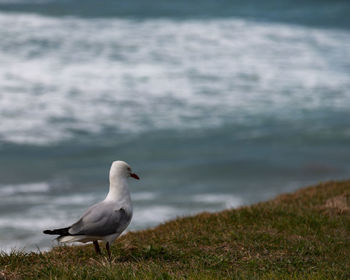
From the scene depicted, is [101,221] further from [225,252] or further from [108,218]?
[225,252]

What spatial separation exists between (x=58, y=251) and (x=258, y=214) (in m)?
4.33

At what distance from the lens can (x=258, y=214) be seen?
39.1 ft

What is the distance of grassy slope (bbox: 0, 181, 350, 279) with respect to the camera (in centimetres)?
750

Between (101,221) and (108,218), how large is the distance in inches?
3.9

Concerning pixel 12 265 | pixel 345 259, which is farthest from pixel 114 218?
pixel 345 259

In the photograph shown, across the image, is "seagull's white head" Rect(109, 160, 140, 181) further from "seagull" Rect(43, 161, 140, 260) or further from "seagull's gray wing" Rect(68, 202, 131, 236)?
"seagull's gray wing" Rect(68, 202, 131, 236)

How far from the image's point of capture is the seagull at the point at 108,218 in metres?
7.83

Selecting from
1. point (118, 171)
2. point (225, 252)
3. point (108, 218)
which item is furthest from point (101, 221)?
point (225, 252)

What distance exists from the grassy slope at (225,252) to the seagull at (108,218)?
349mm

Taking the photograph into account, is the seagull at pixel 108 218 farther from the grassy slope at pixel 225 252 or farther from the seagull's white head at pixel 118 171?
the grassy slope at pixel 225 252

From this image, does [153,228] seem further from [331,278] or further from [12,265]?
[331,278]

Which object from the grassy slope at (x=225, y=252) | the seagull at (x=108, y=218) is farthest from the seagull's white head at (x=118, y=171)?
the grassy slope at (x=225, y=252)

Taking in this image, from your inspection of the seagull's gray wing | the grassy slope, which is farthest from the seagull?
the grassy slope

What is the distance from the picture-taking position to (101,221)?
7887 millimetres
